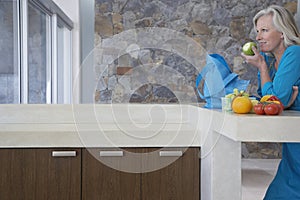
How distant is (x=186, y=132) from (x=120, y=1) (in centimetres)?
449

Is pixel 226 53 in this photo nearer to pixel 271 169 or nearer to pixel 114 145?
pixel 271 169

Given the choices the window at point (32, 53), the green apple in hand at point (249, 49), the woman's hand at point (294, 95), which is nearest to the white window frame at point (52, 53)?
the window at point (32, 53)

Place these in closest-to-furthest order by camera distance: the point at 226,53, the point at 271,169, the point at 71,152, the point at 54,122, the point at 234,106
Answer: the point at 234,106, the point at 71,152, the point at 54,122, the point at 271,169, the point at 226,53

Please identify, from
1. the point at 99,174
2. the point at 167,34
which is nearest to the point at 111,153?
the point at 99,174

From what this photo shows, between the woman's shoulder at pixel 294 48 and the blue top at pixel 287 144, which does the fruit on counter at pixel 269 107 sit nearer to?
the blue top at pixel 287 144

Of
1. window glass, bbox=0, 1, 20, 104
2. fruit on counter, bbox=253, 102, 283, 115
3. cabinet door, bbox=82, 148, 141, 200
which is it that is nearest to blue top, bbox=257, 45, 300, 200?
fruit on counter, bbox=253, 102, 283, 115

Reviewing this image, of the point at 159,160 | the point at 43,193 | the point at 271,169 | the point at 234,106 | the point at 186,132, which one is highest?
the point at 234,106

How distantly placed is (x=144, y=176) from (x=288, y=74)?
0.89 metres

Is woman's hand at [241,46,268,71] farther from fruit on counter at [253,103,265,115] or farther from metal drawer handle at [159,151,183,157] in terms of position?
metal drawer handle at [159,151,183,157]

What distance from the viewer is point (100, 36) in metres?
6.30

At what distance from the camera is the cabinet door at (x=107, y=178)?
6.95 ft

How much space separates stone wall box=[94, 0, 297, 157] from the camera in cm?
618

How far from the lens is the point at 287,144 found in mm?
1891

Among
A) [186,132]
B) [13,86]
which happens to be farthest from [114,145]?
[13,86]
